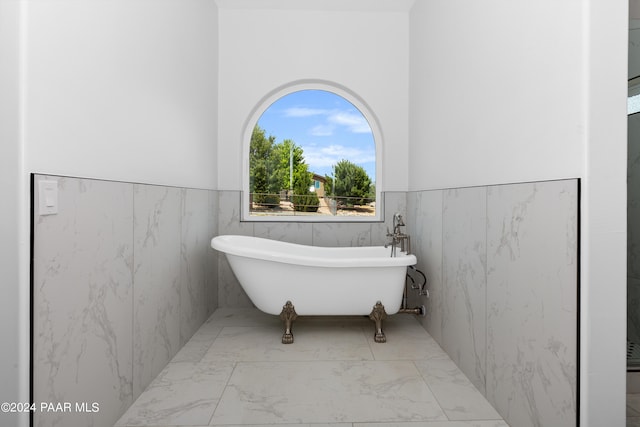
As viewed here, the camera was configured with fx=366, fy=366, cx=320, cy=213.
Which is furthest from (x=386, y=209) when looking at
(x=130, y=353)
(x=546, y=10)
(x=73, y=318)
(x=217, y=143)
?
(x=73, y=318)

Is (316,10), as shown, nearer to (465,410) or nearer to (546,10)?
(546,10)

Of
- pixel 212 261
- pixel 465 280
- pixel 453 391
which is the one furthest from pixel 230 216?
pixel 453 391

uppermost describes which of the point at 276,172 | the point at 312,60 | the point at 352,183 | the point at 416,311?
the point at 312,60

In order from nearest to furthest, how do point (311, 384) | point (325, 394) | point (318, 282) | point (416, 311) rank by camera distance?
point (325, 394), point (311, 384), point (318, 282), point (416, 311)

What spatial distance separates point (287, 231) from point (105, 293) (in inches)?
79.4

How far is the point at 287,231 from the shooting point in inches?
138

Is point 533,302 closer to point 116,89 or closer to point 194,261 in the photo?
point 116,89

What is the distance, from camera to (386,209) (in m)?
3.53

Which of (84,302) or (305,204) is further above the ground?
(305,204)

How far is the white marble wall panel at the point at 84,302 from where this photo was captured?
4.08 feet

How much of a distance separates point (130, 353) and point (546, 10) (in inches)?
95.1

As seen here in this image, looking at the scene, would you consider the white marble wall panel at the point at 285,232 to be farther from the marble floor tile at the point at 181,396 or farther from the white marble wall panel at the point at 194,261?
the marble floor tile at the point at 181,396

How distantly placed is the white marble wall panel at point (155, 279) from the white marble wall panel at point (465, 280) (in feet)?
5.93

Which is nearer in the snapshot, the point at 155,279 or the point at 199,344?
the point at 155,279
